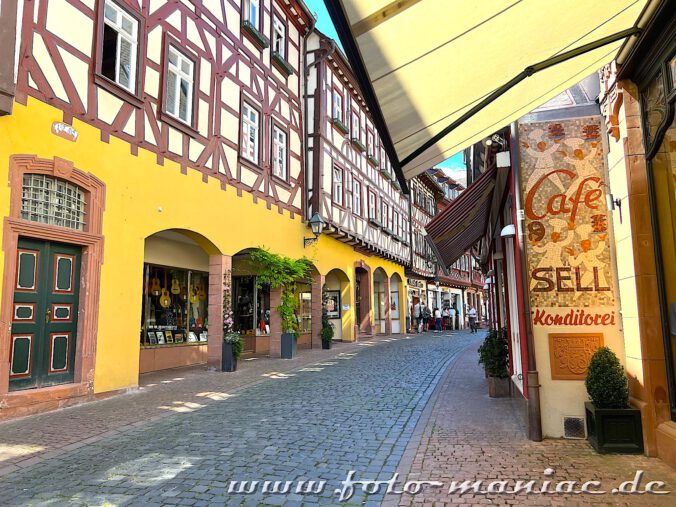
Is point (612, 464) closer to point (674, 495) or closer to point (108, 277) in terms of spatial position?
point (674, 495)

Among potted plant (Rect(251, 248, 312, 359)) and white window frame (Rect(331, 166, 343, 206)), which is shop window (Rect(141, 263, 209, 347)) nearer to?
potted plant (Rect(251, 248, 312, 359))

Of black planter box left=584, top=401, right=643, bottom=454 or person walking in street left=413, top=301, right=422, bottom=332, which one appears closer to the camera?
black planter box left=584, top=401, right=643, bottom=454

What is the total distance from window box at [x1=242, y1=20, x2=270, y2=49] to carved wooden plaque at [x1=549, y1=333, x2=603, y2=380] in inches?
405

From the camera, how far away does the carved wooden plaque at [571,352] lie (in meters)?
5.04

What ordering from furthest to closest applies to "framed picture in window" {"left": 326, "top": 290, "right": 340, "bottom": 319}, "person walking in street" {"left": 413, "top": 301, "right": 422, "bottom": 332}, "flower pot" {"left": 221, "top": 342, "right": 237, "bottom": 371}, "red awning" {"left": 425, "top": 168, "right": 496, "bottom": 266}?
"person walking in street" {"left": 413, "top": 301, "right": 422, "bottom": 332} < "framed picture in window" {"left": 326, "top": 290, "right": 340, "bottom": 319} < "flower pot" {"left": 221, "top": 342, "right": 237, "bottom": 371} < "red awning" {"left": 425, "top": 168, "right": 496, "bottom": 266}

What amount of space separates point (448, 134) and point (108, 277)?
5.81 metres

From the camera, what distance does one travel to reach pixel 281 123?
1406 centimetres

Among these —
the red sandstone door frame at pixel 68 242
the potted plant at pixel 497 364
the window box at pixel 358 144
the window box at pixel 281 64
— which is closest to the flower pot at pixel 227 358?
the red sandstone door frame at pixel 68 242

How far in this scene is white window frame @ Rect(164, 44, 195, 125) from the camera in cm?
966

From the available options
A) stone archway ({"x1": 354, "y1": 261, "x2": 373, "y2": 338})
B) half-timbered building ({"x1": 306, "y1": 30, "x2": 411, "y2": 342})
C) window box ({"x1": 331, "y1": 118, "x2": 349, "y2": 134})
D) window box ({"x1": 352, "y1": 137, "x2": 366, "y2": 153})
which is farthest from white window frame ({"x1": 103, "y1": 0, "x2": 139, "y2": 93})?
stone archway ({"x1": 354, "y1": 261, "x2": 373, "y2": 338})

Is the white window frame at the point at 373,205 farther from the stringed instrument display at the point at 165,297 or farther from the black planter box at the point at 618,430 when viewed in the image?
the black planter box at the point at 618,430

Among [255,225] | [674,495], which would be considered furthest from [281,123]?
[674,495]

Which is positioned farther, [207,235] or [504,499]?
[207,235]

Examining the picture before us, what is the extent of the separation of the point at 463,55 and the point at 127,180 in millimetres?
6509
